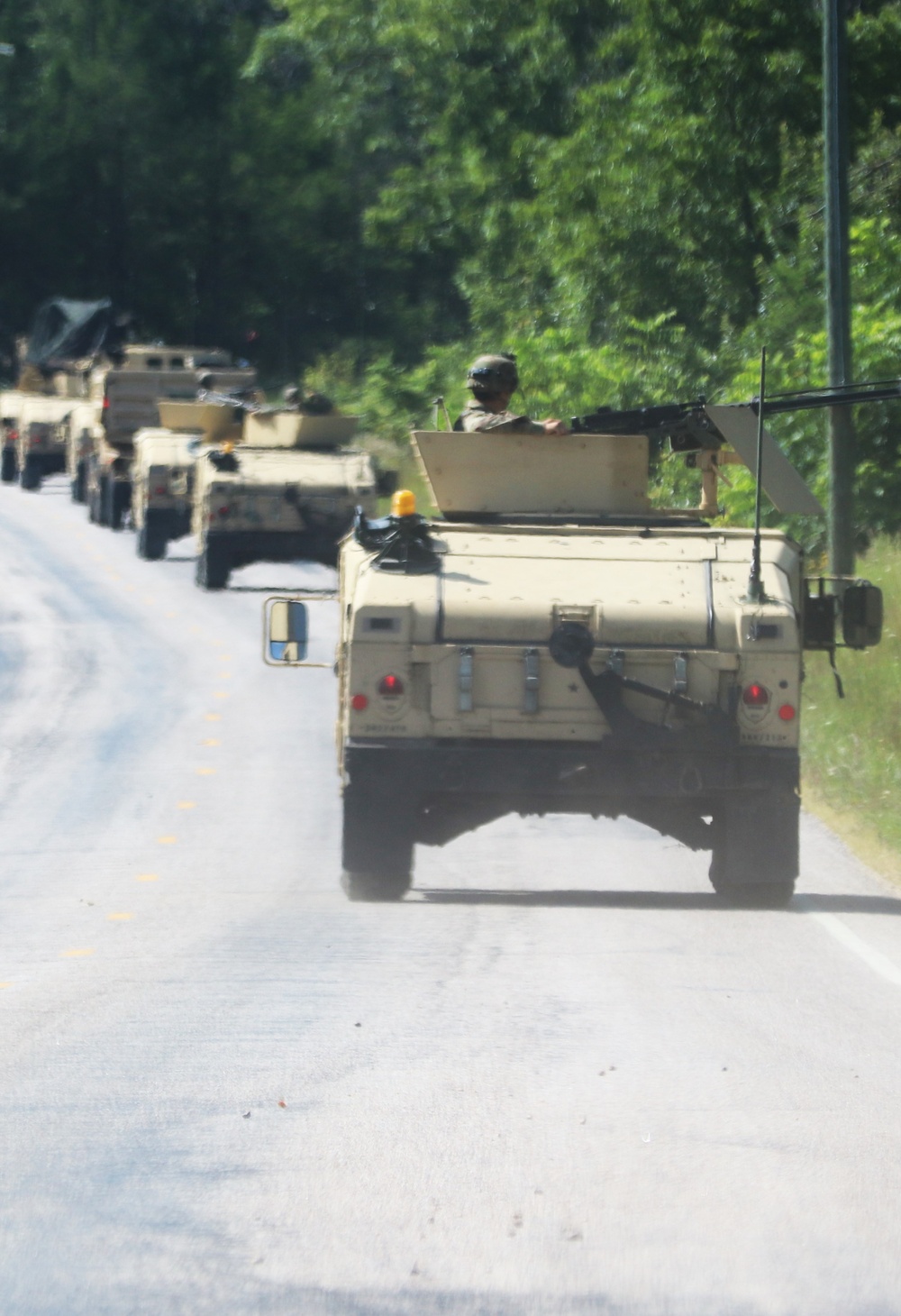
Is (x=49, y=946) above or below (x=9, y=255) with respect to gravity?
below

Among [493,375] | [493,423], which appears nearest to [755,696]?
[493,423]

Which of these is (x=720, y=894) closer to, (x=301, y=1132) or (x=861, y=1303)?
(x=301, y=1132)

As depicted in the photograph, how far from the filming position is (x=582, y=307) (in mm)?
29438

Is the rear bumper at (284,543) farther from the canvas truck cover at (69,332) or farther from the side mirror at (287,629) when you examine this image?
the canvas truck cover at (69,332)

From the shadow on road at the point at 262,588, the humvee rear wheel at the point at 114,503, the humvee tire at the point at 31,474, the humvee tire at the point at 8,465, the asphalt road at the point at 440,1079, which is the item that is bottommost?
the asphalt road at the point at 440,1079

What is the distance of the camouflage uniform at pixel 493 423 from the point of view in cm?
1238

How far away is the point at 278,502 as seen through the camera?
22.7 meters

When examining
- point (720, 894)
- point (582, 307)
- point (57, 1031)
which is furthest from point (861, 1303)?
point (582, 307)

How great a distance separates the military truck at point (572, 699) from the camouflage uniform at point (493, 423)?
1.45 meters

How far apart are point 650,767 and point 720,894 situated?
955mm

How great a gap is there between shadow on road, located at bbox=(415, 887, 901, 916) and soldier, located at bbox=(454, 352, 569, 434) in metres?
2.58

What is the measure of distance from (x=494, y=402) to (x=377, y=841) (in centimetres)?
304

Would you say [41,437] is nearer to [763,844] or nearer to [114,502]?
[114,502]

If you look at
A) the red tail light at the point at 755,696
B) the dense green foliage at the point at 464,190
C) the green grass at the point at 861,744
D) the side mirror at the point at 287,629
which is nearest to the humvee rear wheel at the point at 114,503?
the dense green foliage at the point at 464,190
